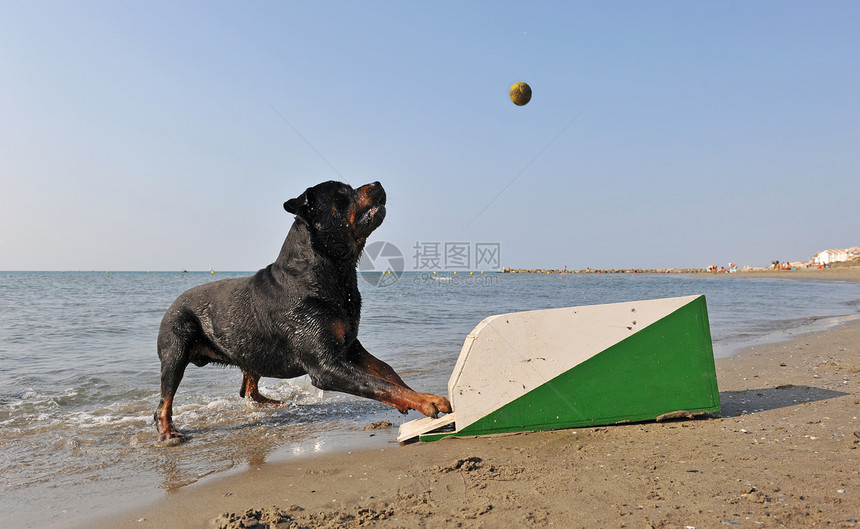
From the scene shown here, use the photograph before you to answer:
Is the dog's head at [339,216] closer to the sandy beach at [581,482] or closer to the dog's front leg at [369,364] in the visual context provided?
the dog's front leg at [369,364]

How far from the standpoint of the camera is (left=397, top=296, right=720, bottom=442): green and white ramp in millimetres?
3451

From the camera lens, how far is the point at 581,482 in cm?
258

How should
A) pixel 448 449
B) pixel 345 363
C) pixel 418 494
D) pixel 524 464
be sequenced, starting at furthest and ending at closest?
pixel 345 363, pixel 448 449, pixel 524 464, pixel 418 494

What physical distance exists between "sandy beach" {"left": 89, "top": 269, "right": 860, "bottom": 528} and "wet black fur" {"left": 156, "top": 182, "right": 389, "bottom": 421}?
0.83 m

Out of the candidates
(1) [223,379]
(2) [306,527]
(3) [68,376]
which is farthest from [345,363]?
(3) [68,376]

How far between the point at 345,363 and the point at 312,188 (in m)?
1.38

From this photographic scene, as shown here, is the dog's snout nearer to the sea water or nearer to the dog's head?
the dog's head

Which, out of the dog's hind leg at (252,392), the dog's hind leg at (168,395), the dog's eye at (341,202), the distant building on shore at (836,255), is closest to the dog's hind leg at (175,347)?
the dog's hind leg at (168,395)

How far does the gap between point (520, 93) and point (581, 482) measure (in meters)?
5.85

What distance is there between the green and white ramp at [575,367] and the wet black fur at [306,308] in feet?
2.40

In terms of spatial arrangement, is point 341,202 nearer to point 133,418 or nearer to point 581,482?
point 581,482

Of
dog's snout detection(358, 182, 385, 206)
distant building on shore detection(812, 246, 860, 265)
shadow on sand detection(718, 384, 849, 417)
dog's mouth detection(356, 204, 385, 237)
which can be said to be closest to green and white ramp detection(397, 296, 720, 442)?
shadow on sand detection(718, 384, 849, 417)

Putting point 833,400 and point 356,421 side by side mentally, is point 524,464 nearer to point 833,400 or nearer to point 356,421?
point 356,421

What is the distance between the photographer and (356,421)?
4484 mm
